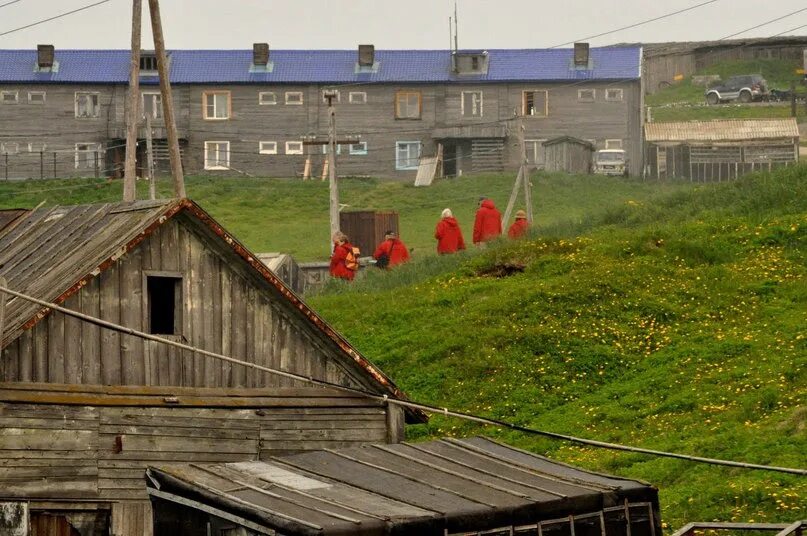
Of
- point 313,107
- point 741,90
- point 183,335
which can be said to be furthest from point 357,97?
point 183,335

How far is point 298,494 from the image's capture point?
1853 centimetres

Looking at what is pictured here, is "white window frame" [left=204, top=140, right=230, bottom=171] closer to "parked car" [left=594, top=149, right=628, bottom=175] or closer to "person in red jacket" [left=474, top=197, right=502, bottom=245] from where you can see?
"parked car" [left=594, top=149, right=628, bottom=175]

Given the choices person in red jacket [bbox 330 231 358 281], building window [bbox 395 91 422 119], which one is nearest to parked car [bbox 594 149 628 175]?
building window [bbox 395 91 422 119]

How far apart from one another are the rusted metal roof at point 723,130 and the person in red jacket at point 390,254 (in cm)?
3538

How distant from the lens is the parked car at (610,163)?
73.4 metres

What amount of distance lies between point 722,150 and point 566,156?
8819 millimetres

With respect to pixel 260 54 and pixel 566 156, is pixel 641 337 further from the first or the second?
pixel 260 54

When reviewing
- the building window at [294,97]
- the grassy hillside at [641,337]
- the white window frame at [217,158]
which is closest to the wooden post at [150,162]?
the grassy hillside at [641,337]

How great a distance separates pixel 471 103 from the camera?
259ft

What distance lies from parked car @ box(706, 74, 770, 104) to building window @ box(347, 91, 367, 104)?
975 inches

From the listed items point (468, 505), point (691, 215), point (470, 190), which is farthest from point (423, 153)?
point (468, 505)

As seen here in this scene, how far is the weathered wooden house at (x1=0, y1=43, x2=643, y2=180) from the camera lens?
3027 inches

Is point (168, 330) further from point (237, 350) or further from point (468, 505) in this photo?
point (468, 505)

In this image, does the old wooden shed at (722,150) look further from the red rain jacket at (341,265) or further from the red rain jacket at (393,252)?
the red rain jacket at (341,265)
